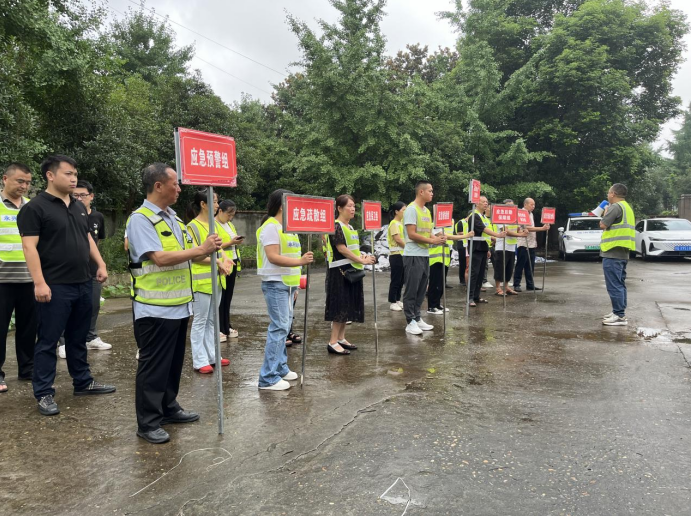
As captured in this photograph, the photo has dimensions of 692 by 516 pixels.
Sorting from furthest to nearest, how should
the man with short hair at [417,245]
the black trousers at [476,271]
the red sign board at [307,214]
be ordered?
the black trousers at [476,271] → the man with short hair at [417,245] → the red sign board at [307,214]

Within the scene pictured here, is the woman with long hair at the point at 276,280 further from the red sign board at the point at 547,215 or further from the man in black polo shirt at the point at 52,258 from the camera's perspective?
the red sign board at the point at 547,215

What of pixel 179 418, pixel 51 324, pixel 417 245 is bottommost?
pixel 179 418

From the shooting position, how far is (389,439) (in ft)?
12.0

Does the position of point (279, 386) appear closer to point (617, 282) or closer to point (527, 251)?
point (617, 282)

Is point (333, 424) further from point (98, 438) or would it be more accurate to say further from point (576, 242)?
point (576, 242)

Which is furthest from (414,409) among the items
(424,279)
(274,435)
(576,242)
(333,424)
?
(576,242)

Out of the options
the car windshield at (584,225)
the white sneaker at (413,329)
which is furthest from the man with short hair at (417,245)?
the car windshield at (584,225)

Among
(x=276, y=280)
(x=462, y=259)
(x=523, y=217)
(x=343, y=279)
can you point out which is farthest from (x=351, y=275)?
(x=462, y=259)

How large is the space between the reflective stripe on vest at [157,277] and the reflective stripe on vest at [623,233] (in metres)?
6.32

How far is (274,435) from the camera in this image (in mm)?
3766

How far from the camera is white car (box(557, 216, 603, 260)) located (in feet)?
62.4

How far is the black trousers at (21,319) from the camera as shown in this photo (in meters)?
4.68

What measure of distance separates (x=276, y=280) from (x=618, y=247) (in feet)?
17.6

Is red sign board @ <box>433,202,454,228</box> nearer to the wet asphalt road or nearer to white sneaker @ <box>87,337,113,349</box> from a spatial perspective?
the wet asphalt road
